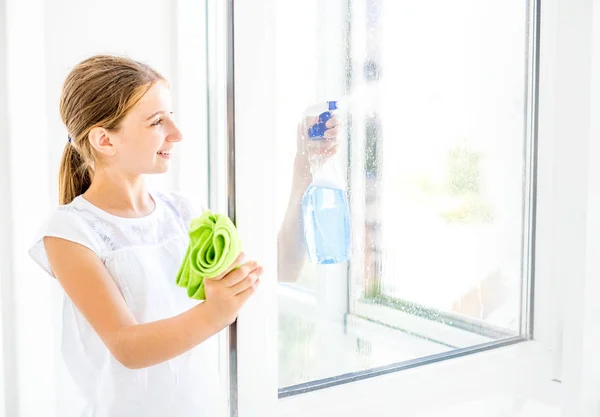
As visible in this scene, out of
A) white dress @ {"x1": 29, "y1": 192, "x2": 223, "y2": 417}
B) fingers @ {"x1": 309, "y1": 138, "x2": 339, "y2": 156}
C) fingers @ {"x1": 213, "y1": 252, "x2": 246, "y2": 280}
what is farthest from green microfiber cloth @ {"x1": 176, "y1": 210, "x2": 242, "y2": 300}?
fingers @ {"x1": 309, "y1": 138, "x2": 339, "y2": 156}

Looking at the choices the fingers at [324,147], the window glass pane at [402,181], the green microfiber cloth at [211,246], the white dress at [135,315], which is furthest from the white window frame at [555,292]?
the fingers at [324,147]

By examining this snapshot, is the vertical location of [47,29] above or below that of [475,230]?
above

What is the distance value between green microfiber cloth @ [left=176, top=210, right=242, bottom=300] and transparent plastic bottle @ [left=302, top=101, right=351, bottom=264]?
23cm

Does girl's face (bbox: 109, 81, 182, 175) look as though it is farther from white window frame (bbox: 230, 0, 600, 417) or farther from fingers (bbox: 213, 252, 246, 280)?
white window frame (bbox: 230, 0, 600, 417)

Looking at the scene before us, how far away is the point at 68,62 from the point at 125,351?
471mm

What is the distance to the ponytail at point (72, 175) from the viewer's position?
893 millimetres

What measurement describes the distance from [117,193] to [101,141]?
9 cm

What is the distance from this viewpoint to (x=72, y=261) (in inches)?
32.2

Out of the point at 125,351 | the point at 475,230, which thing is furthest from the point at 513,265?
the point at 125,351

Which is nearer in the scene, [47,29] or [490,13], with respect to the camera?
[47,29]

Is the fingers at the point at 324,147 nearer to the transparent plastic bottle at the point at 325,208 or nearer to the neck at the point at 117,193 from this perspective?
the transparent plastic bottle at the point at 325,208

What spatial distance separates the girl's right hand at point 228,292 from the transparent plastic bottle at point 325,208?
0.69 ft

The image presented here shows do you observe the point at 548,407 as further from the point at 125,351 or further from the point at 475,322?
the point at 125,351

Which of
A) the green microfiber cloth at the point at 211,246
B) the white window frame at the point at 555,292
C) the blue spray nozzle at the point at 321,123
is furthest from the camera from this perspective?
the white window frame at the point at 555,292
